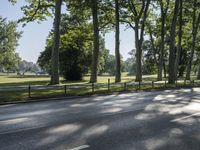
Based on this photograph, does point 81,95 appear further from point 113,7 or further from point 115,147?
point 113,7

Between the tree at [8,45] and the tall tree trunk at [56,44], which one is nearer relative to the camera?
the tall tree trunk at [56,44]

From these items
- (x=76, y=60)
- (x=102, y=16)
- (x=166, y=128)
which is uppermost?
(x=102, y=16)

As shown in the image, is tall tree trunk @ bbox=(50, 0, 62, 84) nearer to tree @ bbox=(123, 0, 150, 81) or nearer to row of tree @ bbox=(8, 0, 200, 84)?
row of tree @ bbox=(8, 0, 200, 84)

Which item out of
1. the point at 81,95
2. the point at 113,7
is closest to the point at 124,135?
the point at 81,95

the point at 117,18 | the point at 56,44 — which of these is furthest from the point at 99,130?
the point at 117,18

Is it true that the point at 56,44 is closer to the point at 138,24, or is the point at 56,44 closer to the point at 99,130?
the point at 138,24

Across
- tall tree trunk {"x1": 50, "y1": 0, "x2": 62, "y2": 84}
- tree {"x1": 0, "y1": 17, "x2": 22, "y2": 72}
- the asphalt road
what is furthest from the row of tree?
tree {"x1": 0, "y1": 17, "x2": 22, "y2": 72}

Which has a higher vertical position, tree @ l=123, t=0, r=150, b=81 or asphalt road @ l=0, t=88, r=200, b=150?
tree @ l=123, t=0, r=150, b=81

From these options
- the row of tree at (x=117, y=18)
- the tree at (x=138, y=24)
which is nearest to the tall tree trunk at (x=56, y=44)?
the row of tree at (x=117, y=18)

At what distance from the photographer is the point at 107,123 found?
10883 mm

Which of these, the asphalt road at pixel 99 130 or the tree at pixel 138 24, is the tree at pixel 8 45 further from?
the asphalt road at pixel 99 130

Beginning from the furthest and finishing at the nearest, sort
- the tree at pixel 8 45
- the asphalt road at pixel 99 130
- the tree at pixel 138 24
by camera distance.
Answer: the tree at pixel 8 45, the tree at pixel 138 24, the asphalt road at pixel 99 130

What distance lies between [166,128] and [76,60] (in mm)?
44878

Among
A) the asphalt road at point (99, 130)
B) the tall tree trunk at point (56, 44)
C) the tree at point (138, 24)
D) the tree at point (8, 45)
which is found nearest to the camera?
the asphalt road at point (99, 130)
